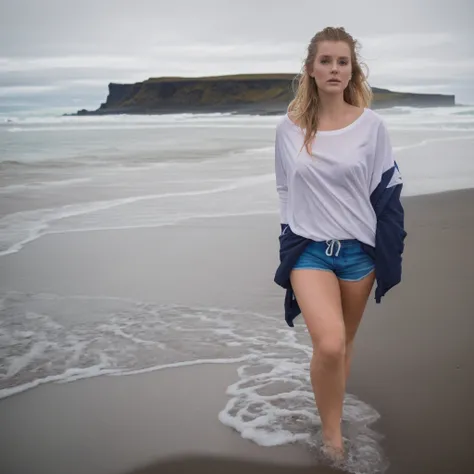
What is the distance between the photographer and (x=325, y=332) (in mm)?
2416

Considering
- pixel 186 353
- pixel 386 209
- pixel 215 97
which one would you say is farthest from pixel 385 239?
pixel 215 97

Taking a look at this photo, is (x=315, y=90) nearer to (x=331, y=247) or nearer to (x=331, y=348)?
(x=331, y=247)

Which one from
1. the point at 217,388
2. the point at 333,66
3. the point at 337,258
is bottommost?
the point at 217,388

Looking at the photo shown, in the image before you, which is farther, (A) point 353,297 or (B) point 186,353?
(B) point 186,353

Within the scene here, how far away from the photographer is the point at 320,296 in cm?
246

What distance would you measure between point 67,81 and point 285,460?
845 inches

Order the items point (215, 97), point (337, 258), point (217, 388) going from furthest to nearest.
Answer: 1. point (215, 97)
2. point (217, 388)
3. point (337, 258)

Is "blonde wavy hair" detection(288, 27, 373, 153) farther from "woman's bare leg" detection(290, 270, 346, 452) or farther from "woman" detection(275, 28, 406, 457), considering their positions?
"woman's bare leg" detection(290, 270, 346, 452)

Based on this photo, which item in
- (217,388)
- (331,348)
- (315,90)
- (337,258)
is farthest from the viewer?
(217,388)

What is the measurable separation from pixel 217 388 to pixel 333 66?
1.54 metres

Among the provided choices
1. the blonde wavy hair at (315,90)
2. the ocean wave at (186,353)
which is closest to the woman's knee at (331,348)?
the ocean wave at (186,353)

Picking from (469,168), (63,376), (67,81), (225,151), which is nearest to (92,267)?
(63,376)

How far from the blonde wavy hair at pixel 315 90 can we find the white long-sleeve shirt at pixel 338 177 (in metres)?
0.04

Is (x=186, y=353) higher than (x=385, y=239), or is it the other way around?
(x=385, y=239)
